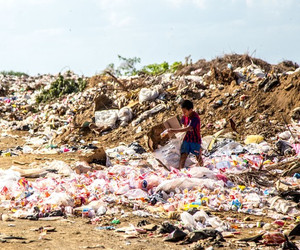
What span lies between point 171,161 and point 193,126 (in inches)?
23.8

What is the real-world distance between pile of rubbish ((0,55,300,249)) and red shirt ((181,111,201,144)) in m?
0.18

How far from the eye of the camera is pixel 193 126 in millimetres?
6723

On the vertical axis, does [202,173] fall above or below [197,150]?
below

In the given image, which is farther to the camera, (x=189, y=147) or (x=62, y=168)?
(x=62, y=168)

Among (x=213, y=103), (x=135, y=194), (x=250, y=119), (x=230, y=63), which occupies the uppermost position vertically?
(x=230, y=63)

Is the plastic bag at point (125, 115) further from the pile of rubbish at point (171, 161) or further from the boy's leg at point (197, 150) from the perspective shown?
the boy's leg at point (197, 150)

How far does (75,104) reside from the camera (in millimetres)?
14250

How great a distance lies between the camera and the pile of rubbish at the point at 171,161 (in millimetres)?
4824

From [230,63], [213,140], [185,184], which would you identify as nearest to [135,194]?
[185,184]

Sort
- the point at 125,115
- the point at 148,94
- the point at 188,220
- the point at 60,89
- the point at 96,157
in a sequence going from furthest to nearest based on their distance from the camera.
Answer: the point at 60,89 → the point at 148,94 → the point at 125,115 → the point at 96,157 → the point at 188,220

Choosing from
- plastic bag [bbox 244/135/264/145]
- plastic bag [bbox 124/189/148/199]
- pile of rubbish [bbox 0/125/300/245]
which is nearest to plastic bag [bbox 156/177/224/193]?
pile of rubbish [bbox 0/125/300/245]

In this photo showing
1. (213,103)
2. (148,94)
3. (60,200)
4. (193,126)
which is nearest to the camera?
(60,200)

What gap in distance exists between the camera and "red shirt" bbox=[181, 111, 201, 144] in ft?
22.0

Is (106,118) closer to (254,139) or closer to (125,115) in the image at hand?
(125,115)
